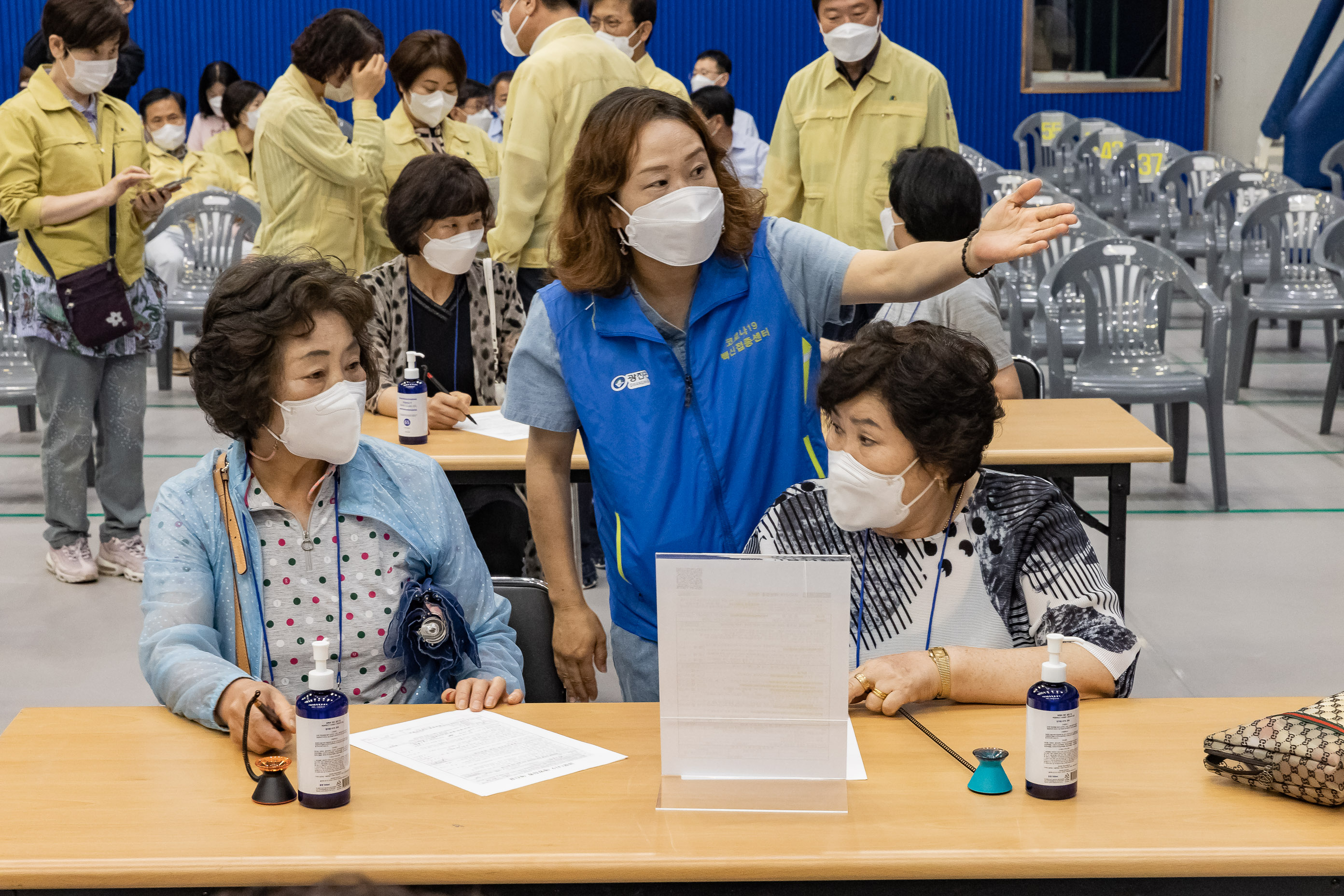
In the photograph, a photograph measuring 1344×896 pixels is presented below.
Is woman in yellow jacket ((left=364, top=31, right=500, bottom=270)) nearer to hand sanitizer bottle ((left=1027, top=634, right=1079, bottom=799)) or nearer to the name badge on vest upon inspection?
the name badge on vest

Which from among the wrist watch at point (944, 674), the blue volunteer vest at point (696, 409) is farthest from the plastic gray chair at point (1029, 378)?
Answer: the wrist watch at point (944, 674)

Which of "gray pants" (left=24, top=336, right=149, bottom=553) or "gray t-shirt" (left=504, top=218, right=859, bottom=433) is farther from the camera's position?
"gray pants" (left=24, top=336, right=149, bottom=553)

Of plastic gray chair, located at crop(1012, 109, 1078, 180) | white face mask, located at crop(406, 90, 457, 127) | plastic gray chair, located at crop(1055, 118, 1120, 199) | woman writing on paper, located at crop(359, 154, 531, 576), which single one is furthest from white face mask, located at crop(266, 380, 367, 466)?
plastic gray chair, located at crop(1012, 109, 1078, 180)

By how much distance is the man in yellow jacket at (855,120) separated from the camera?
5.30 metres

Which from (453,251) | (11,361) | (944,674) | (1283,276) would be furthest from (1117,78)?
(944,674)

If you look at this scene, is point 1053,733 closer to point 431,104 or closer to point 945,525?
point 945,525

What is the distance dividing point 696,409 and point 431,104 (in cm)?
361

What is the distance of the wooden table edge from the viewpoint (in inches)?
61.1

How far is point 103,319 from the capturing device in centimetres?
449

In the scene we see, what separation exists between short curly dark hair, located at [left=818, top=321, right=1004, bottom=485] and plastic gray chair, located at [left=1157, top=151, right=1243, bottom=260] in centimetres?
766

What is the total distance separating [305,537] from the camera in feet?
7.16

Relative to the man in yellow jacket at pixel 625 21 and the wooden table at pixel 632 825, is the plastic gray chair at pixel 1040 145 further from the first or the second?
the wooden table at pixel 632 825

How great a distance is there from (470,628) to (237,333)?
0.59 m

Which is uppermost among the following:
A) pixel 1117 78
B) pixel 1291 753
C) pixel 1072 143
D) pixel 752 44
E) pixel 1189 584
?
pixel 752 44
